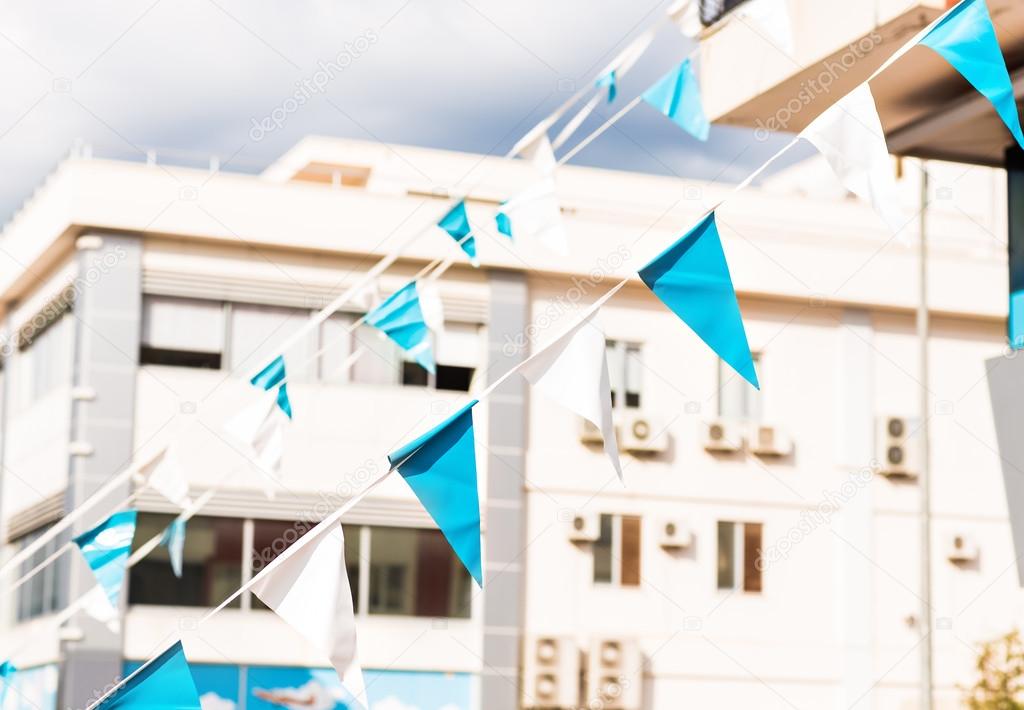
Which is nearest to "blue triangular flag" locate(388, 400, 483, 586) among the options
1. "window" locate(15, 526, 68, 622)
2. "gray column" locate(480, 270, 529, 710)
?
"gray column" locate(480, 270, 529, 710)

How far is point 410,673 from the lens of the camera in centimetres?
2319

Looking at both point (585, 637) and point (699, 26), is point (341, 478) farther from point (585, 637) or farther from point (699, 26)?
point (699, 26)

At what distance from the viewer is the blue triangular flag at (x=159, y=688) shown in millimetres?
5531

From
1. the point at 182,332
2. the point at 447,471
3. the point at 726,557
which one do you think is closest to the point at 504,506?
the point at 726,557

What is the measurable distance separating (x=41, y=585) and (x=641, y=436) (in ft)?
26.8

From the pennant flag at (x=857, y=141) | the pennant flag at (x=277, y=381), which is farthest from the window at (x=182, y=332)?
the pennant flag at (x=857, y=141)

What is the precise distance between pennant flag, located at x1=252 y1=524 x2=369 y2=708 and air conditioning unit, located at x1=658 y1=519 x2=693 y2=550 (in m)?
18.8

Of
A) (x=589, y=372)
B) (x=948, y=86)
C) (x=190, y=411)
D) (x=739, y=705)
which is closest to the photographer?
(x=589, y=372)

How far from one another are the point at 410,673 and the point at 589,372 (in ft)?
56.9

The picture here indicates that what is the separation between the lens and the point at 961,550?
25703 mm

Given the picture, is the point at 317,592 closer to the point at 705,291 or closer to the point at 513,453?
the point at 705,291

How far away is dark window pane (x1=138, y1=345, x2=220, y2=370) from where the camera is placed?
77.0ft

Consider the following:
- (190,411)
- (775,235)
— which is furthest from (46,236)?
(775,235)

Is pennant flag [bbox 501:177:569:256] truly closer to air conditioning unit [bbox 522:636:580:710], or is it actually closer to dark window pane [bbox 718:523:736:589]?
air conditioning unit [bbox 522:636:580:710]
